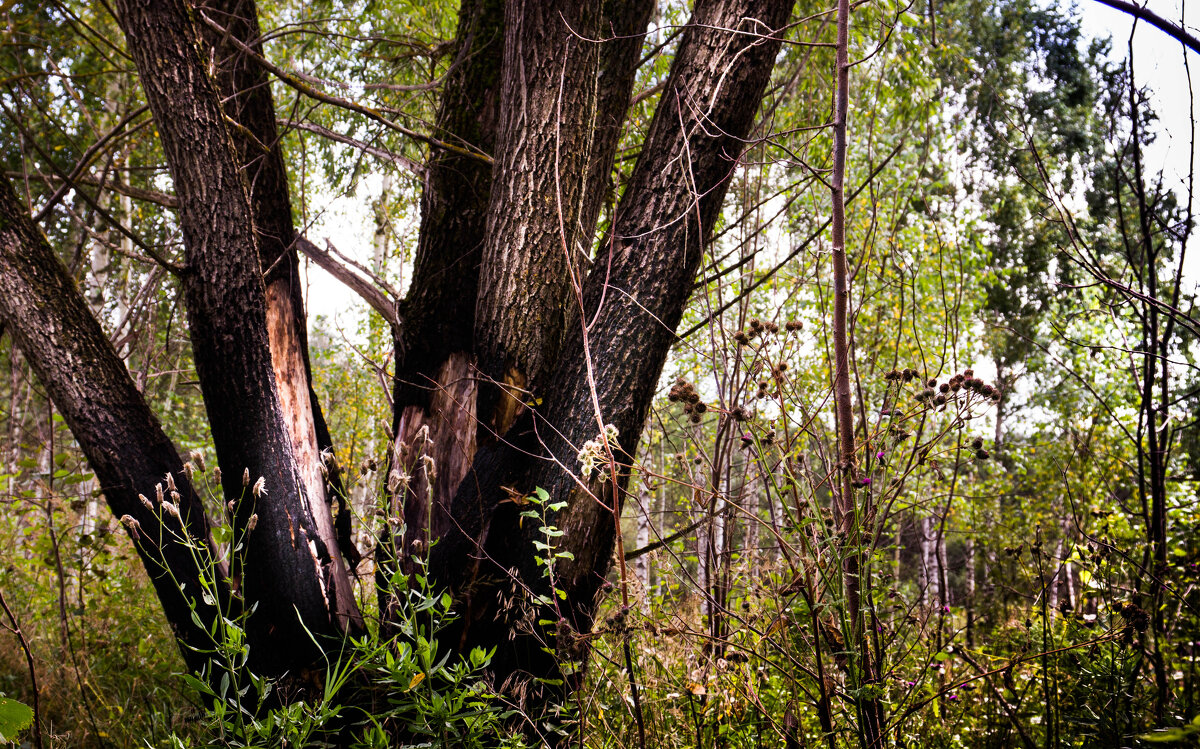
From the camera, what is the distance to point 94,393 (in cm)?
217

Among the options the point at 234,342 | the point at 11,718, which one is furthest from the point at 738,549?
the point at 234,342

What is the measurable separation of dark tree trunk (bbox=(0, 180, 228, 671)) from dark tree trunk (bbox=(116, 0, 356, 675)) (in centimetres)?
21

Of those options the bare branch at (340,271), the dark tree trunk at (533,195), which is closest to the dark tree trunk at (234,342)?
the dark tree trunk at (533,195)

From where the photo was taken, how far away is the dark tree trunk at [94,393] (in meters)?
2.11

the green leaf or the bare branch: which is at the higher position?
the bare branch

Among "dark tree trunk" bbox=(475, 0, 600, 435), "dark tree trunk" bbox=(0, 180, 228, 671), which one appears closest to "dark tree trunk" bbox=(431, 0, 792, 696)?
"dark tree trunk" bbox=(475, 0, 600, 435)

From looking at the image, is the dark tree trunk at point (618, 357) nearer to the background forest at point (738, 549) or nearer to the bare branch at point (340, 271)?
the background forest at point (738, 549)

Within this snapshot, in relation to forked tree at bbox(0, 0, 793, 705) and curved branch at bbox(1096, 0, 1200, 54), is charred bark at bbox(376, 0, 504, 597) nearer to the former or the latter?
forked tree at bbox(0, 0, 793, 705)

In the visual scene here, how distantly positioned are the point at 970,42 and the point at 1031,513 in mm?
13364

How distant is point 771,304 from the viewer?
9.20 m

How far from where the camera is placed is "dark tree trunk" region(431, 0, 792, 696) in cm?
219

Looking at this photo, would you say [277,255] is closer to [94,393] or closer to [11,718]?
[94,393]

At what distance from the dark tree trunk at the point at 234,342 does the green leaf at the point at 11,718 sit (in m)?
1.10

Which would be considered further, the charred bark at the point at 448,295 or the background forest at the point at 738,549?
the charred bark at the point at 448,295
